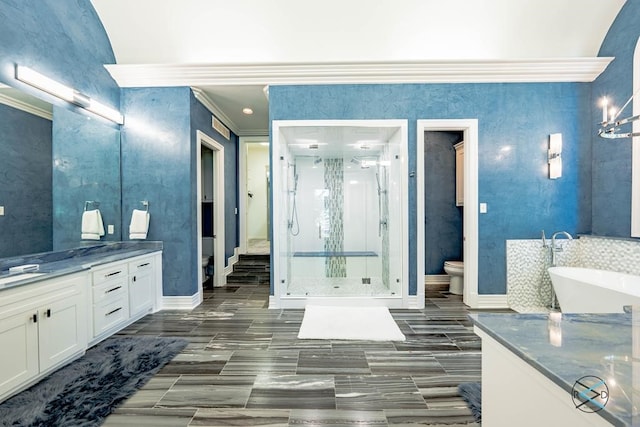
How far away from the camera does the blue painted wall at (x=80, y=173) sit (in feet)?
9.27

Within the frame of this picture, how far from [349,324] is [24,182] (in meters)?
3.31

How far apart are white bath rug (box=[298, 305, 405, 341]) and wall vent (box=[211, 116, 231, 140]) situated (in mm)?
3094

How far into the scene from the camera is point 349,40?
139 inches

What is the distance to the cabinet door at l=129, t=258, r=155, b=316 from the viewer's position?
3.17 m

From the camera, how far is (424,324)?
3.12 meters

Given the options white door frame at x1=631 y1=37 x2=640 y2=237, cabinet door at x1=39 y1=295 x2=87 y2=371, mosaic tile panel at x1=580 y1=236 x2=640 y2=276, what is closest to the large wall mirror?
cabinet door at x1=39 y1=295 x2=87 y2=371

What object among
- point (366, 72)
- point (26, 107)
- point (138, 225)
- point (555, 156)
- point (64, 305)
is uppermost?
point (366, 72)

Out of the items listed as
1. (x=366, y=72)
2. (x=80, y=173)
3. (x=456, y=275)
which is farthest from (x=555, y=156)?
(x=80, y=173)

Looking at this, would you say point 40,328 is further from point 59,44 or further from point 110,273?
point 59,44

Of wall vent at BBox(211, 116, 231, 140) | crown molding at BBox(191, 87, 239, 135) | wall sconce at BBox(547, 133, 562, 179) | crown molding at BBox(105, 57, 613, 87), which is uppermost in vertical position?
crown molding at BBox(105, 57, 613, 87)

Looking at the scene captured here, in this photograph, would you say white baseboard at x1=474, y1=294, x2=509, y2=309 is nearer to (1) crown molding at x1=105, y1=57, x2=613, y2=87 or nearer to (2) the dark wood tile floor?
(2) the dark wood tile floor

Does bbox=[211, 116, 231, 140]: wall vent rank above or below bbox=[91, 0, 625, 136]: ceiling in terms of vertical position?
below

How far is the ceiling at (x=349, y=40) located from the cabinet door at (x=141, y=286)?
228 centimetres

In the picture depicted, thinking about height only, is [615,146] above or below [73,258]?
above
